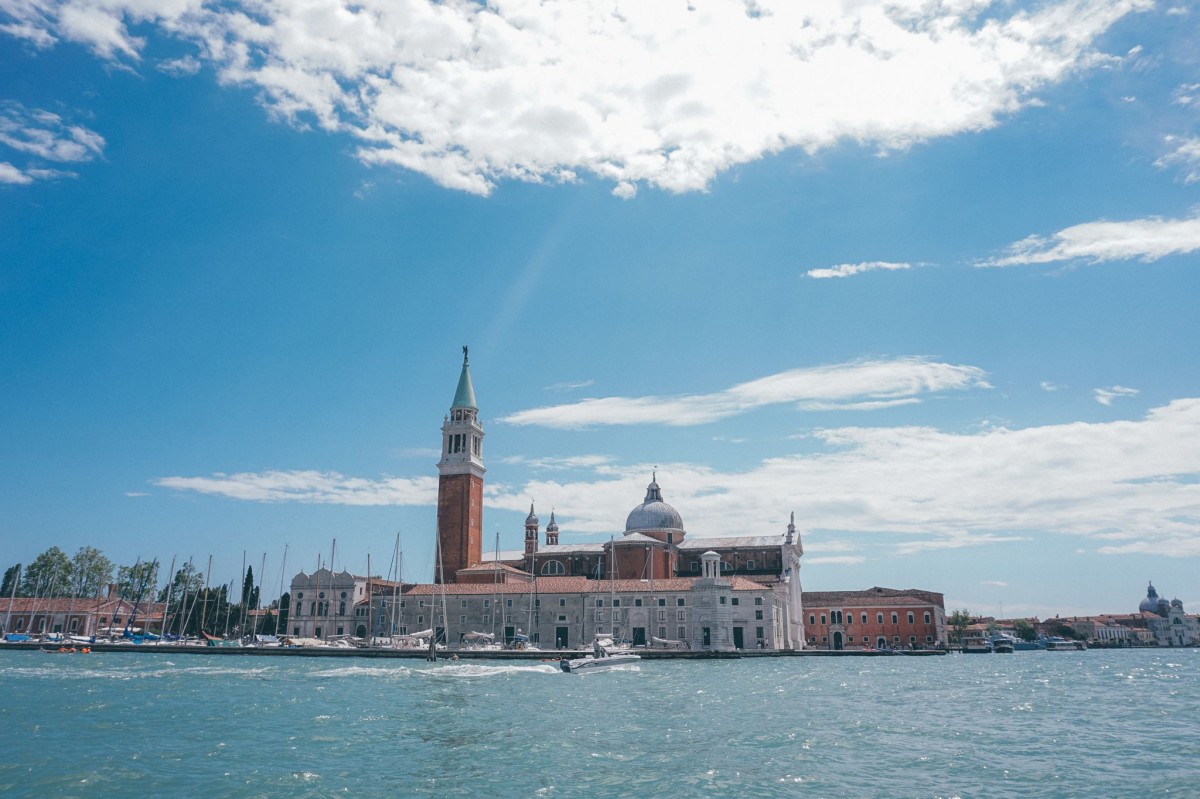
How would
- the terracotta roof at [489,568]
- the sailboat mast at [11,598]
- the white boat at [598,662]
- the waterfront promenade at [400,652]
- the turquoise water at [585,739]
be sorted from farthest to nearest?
the sailboat mast at [11,598] → the terracotta roof at [489,568] → the waterfront promenade at [400,652] → the white boat at [598,662] → the turquoise water at [585,739]

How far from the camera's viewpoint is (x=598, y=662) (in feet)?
149

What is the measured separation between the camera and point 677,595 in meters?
63.2

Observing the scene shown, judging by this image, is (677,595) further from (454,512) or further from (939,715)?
(939,715)

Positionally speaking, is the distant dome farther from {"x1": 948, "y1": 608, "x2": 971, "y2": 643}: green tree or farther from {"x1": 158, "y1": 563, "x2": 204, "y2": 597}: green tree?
{"x1": 158, "y1": 563, "x2": 204, "y2": 597}: green tree

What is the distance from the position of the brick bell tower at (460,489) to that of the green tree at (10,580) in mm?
47766

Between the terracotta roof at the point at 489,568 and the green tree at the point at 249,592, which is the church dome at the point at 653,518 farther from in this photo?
the green tree at the point at 249,592

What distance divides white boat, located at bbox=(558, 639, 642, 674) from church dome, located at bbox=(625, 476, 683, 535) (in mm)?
22521

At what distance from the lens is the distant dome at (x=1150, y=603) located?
134875mm

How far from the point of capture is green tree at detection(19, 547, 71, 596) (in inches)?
3324

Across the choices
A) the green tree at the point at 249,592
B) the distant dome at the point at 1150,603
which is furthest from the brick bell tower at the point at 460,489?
the distant dome at the point at 1150,603

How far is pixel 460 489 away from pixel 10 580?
169 feet

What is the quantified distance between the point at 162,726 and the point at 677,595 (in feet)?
150

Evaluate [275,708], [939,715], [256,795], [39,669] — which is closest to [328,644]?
[39,669]

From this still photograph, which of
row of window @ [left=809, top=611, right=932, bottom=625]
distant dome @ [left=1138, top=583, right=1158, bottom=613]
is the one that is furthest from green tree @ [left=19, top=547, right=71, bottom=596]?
distant dome @ [left=1138, top=583, right=1158, bottom=613]
